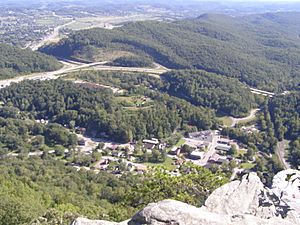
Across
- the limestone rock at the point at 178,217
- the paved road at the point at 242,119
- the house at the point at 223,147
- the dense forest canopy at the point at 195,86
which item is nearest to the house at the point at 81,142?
the house at the point at 223,147

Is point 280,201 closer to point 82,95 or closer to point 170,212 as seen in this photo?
point 170,212

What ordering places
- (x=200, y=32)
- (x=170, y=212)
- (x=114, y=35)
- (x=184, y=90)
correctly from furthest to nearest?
(x=200, y=32) < (x=114, y=35) < (x=184, y=90) < (x=170, y=212)

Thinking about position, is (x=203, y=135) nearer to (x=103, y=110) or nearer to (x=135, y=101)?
(x=135, y=101)

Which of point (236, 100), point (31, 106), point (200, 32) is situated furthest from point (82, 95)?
point (200, 32)

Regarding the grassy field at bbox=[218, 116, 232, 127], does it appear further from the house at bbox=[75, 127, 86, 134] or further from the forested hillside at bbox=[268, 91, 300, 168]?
the house at bbox=[75, 127, 86, 134]

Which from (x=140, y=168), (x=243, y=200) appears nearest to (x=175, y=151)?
(x=140, y=168)

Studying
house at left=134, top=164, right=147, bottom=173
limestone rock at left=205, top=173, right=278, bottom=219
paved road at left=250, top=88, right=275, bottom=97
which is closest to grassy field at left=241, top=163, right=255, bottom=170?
house at left=134, top=164, right=147, bottom=173

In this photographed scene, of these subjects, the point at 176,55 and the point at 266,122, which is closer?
the point at 266,122
